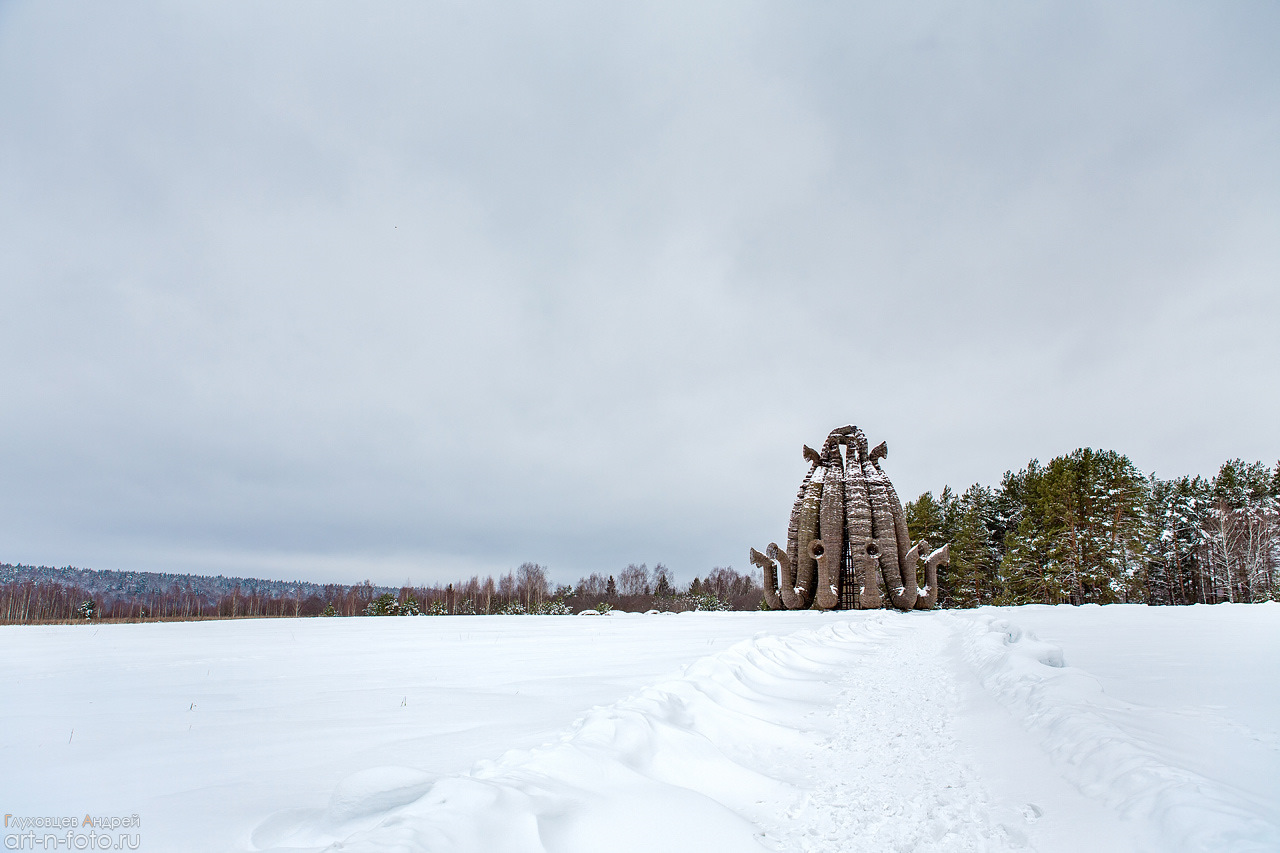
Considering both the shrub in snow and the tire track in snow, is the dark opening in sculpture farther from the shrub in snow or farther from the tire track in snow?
the shrub in snow

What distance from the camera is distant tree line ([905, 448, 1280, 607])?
2706 centimetres

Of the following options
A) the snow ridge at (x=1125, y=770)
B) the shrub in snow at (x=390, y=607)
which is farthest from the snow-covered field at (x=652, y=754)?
the shrub in snow at (x=390, y=607)

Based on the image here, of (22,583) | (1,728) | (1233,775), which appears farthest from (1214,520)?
(22,583)

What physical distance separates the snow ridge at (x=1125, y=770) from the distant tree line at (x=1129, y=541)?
99.3 feet

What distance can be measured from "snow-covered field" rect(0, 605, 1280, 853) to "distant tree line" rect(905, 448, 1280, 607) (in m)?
27.5

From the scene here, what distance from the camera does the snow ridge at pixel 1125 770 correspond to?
6.54 feet

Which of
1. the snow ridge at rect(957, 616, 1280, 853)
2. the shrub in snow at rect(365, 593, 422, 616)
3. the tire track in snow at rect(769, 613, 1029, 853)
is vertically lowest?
the shrub in snow at rect(365, 593, 422, 616)

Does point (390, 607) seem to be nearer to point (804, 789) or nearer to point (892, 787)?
point (804, 789)

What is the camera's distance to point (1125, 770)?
2.62 m

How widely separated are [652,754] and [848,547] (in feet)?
72.0

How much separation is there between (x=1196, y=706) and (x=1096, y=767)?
1.87 meters

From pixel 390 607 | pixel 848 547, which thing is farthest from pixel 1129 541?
pixel 390 607

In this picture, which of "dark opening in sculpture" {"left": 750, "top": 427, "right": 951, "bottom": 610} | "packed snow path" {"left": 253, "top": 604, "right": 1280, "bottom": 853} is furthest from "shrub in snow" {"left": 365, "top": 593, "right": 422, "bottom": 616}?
"packed snow path" {"left": 253, "top": 604, "right": 1280, "bottom": 853}

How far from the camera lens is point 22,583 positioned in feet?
146
